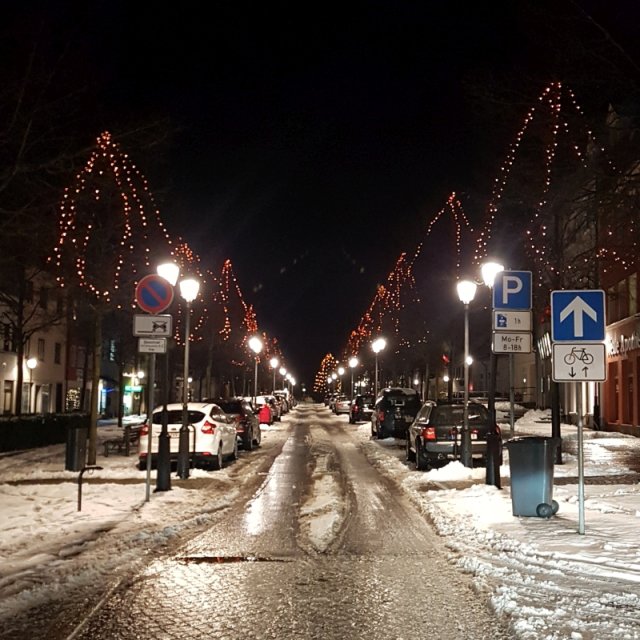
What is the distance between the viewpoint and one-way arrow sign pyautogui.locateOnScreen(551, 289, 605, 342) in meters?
10.1

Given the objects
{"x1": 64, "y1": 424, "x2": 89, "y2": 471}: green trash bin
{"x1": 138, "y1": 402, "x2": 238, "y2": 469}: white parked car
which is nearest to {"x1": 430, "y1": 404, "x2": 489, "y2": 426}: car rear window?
{"x1": 138, "y1": 402, "x2": 238, "y2": 469}: white parked car

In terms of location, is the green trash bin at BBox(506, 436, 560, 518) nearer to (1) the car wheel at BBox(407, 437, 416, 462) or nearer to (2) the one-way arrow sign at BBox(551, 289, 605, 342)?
(2) the one-way arrow sign at BBox(551, 289, 605, 342)

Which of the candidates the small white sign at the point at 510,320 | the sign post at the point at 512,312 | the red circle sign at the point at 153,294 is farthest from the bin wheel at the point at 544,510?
the red circle sign at the point at 153,294

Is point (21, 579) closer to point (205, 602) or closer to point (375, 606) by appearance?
point (205, 602)

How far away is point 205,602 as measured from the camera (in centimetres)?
704

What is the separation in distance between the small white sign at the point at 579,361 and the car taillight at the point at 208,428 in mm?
10557

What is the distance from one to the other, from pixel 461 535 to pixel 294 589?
352 cm

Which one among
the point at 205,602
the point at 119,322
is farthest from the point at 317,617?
the point at 119,322

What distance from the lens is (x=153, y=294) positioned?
13.5 metres

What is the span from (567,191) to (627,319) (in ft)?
76.0

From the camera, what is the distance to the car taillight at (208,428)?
62.1ft

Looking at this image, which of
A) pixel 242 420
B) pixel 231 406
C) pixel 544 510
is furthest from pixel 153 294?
pixel 231 406

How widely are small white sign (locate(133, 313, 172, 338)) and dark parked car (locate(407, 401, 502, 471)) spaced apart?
7.93 metres

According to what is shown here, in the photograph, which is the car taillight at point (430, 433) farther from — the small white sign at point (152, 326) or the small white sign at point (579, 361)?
the small white sign at point (579, 361)
